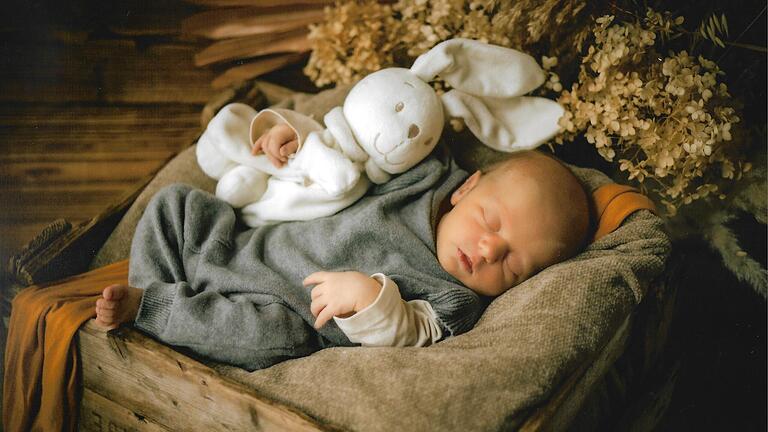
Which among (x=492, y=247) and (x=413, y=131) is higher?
(x=413, y=131)

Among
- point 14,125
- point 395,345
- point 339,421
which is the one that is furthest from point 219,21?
point 339,421

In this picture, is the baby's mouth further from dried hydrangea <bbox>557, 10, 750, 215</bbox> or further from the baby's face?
dried hydrangea <bbox>557, 10, 750, 215</bbox>

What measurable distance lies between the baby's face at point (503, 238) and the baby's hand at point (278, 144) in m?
0.38

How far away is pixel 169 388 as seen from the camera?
1.04 m

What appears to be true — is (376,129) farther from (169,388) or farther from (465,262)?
(169,388)

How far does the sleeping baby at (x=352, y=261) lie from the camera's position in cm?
108

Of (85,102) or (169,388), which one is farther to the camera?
(85,102)

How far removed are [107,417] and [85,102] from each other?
0.88 metres

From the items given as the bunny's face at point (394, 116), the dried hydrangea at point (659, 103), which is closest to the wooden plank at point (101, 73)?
the bunny's face at point (394, 116)

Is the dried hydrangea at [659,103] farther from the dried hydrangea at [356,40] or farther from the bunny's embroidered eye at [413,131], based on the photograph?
the dried hydrangea at [356,40]

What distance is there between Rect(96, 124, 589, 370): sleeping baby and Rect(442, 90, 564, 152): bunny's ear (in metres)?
0.06

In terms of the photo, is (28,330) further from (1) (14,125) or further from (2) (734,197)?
(2) (734,197)

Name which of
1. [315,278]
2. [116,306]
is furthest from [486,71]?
[116,306]

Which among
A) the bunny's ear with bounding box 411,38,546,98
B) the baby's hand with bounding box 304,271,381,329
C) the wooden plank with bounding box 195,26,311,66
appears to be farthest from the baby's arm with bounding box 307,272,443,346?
the wooden plank with bounding box 195,26,311,66
